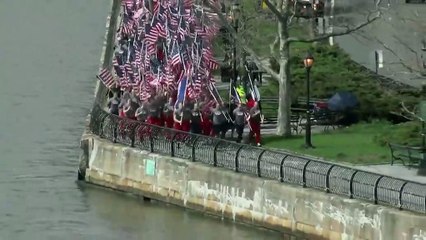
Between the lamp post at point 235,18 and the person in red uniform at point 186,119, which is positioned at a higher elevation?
the lamp post at point 235,18

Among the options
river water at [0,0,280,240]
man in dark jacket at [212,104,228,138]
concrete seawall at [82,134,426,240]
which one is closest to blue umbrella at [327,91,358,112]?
man in dark jacket at [212,104,228,138]

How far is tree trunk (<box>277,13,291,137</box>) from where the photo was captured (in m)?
41.5

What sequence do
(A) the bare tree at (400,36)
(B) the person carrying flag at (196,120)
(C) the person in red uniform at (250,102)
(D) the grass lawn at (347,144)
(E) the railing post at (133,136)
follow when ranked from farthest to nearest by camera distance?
(A) the bare tree at (400,36) → (C) the person in red uniform at (250,102) → (B) the person carrying flag at (196,120) → (E) the railing post at (133,136) → (D) the grass lawn at (347,144)

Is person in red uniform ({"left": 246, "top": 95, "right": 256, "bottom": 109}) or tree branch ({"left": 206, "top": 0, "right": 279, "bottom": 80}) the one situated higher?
tree branch ({"left": 206, "top": 0, "right": 279, "bottom": 80})

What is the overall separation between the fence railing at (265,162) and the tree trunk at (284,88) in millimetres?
4669

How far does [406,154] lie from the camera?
117 feet

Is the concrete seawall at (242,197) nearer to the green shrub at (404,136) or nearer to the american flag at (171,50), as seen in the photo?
the american flag at (171,50)

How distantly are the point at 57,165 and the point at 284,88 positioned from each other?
735 cm

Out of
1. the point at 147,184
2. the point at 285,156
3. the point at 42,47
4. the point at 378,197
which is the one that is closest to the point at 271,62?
the point at 147,184

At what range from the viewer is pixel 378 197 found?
3022 cm

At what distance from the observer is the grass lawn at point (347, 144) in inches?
1449

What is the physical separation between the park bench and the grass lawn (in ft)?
1.20

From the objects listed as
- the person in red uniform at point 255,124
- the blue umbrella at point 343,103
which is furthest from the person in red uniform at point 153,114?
the blue umbrella at point 343,103

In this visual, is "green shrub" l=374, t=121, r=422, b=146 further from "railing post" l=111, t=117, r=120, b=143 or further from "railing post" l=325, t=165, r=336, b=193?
"railing post" l=111, t=117, r=120, b=143
